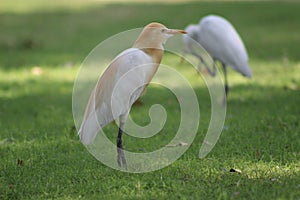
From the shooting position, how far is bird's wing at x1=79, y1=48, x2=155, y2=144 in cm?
394

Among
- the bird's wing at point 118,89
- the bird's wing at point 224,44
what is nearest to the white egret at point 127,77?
the bird's wing at point 118,89

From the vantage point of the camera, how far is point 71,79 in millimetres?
7887

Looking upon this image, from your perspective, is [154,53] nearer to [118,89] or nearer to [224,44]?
[118,89]

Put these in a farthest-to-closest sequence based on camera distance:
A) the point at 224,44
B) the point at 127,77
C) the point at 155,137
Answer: the point at 224,44 → the point at 155,137 → the point at 127,77

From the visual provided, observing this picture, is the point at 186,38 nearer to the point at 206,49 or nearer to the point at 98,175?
the point at 206,49

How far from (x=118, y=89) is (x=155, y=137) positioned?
1.17m

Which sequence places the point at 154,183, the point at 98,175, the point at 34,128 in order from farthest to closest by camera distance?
the point at 34,128
the point at 98,175
the point at 154,183

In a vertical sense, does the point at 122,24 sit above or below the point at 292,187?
below

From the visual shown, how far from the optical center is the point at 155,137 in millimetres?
5012

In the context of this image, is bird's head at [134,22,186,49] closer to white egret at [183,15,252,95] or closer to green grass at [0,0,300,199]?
green grass at [0,0,300,199]

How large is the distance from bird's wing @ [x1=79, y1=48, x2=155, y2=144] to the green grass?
15.7 inches

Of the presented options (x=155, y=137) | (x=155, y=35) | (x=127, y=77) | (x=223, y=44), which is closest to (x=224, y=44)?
(x=223, y=44)

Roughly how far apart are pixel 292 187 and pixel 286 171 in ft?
1.19

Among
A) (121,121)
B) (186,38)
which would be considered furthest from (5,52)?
(121,121)
